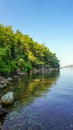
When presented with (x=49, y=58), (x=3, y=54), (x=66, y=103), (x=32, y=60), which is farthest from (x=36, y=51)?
(x=66, y=103)

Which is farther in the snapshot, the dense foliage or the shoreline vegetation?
the dense foliage

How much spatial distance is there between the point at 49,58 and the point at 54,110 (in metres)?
132

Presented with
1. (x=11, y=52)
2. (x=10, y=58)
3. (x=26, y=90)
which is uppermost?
(x=11, y=52)

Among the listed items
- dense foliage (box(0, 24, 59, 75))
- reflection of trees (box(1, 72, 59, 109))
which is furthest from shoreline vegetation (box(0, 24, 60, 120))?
reflection of trees (box(1, 72, 59, 109))

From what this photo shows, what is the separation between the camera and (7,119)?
16922mm

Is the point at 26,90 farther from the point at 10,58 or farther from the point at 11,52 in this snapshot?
the point at 11,52

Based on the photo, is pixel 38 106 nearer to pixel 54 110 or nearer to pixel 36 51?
pixel 54 110

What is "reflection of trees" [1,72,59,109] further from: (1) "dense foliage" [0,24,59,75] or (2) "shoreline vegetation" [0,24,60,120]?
(1) "dense foliage" [0,24,59,75]

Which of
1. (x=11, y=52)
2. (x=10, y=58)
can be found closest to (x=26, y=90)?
(x=10, y=58)

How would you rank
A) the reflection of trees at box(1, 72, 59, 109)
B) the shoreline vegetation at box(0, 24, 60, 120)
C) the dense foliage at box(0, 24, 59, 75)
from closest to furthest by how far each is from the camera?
the reflection of trees at box(1, 72, 59, 109)
the shoreline vegetation at box(0, 24, 60, 120)
the dense foliage at box(0, 24, 59, 75)

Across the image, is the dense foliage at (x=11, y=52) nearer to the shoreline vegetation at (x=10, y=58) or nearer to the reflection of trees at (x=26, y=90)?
the shoreline vegetation at (x=10, y=58)

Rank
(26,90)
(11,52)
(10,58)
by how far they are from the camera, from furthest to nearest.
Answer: (11,52)
(10,58)
(26,90)

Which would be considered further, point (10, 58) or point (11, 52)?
point (11, 52)

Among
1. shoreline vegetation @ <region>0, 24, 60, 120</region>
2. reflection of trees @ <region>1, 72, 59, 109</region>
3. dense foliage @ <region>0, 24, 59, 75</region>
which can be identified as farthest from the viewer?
dense foliage @ <region>0, 24, 59, 75</region>
